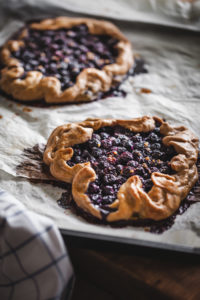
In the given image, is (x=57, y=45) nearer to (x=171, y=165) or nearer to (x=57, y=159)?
(x=57, y=159)

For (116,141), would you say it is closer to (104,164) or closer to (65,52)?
(104,164)

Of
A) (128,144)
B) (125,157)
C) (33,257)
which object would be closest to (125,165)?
(125,157)

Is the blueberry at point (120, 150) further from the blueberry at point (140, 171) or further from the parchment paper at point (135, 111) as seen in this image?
the parchment paper at point (135, 111)

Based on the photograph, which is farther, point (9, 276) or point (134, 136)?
point (134, 136)

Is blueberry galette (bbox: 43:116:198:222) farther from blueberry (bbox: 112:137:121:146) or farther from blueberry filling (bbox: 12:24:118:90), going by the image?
blueberry filling (bbox: 12:24:118:90)

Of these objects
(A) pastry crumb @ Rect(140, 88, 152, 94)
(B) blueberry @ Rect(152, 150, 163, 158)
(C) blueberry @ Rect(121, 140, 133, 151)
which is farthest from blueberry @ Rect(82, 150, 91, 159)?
(A) pastry crumb @ Rect(140, 88, 152, 94)

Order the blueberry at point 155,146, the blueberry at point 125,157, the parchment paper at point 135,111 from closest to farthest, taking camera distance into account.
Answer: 1. the parchment paper at point 135,111
2. the blueberry at point 125,157
3. the blueberry at point 155,146

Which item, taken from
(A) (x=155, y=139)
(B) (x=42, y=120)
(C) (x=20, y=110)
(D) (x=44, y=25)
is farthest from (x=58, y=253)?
(D) (x=44, y=25)

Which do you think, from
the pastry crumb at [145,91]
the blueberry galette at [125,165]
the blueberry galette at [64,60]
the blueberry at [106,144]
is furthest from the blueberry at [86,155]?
the pastry crumb at [145,91]
